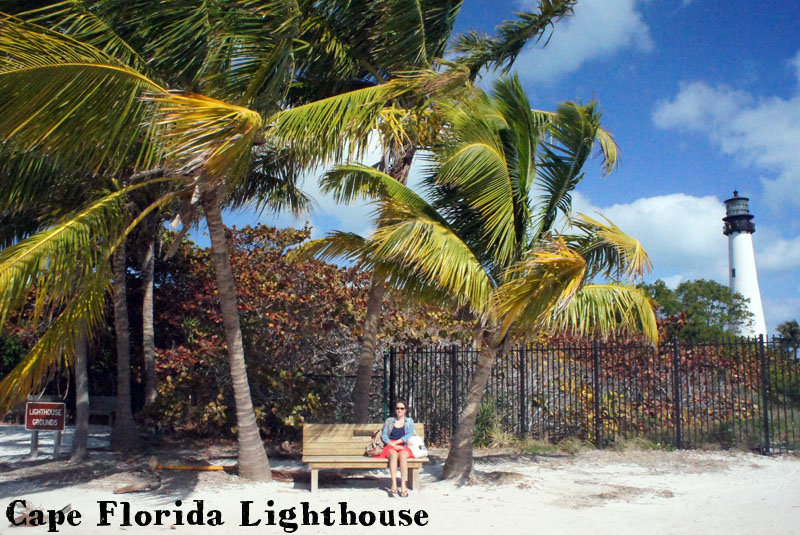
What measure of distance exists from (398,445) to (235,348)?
90.6 inches

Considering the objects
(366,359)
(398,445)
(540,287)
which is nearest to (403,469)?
(398,445)

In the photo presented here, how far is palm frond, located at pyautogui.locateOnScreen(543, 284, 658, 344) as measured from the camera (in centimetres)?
841

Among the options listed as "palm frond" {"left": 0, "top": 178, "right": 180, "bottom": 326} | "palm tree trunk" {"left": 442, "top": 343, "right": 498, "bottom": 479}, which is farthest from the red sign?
"palm tree trunk" {"left": 442, "top": 343, "right": 498, "bottom": 479}

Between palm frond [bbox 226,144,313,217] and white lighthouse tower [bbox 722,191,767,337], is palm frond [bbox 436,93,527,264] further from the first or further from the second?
white lighthouse tower [bbox 722,191,767,337]

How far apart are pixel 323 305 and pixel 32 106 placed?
23.4ft

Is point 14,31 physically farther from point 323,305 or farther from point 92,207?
point 323,305

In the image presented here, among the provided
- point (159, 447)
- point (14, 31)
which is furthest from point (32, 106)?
point (159, 447)

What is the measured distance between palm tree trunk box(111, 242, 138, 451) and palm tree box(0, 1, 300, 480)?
121 inches

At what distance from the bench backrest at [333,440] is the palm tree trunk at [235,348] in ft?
2.09

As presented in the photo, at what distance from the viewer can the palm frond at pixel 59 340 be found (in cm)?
609

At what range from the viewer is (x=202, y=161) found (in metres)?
5.86

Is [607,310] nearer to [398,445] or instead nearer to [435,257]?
[435,257]

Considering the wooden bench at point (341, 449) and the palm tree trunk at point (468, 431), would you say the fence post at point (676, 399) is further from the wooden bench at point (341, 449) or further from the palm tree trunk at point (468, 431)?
the wooden bench at point (341, 449)

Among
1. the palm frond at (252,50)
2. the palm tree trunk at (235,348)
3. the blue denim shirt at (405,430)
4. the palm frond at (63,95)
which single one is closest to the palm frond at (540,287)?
the blue denim shirt at (405,430)
